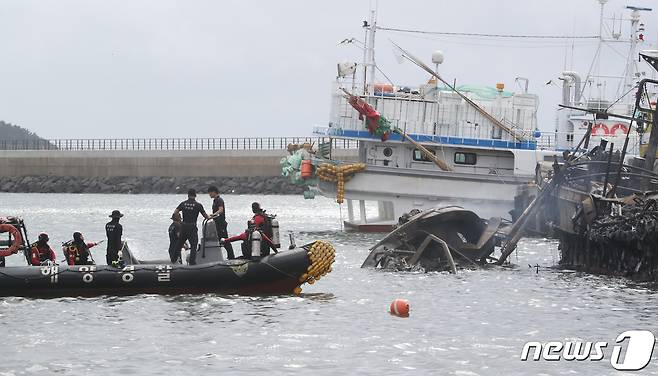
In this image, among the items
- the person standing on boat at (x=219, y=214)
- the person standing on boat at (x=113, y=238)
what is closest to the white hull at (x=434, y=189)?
the person standing on boat at (x=219, y=214)

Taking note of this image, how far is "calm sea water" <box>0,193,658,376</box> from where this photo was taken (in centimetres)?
2144

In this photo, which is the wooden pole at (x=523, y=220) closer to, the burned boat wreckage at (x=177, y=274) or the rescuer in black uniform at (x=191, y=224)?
the burned boat wreckage at (x=177, y=274)

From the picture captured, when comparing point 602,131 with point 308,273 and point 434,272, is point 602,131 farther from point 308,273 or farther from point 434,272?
point 308,273

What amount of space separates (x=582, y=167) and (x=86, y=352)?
2123 centimetres

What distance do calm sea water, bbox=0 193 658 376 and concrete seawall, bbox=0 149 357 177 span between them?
83.6m

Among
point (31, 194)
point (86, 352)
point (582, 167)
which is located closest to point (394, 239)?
point (582, 167)

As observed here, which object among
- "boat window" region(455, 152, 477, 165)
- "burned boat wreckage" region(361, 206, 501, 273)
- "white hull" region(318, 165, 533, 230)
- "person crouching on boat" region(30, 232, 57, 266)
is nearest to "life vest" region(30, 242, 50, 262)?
"person crouching on boat" region(30, 232, 57, 266)

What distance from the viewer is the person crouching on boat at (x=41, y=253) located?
28.1 meters

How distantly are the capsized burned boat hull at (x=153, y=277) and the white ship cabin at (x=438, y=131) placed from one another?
26934mm

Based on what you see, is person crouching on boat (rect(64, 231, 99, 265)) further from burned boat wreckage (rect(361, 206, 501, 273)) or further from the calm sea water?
burned boat wreckage (rect(361, 206, 501, 273))

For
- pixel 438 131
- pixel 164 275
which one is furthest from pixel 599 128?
pixel 164 275

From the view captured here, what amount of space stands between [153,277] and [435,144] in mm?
28399

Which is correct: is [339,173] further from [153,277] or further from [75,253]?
[153,277]

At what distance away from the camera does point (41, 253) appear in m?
28.3
